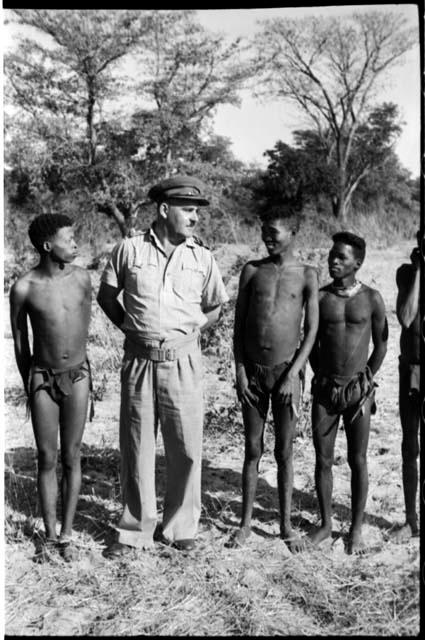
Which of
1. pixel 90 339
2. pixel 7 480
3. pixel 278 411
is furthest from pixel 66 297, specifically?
pixel 90 339

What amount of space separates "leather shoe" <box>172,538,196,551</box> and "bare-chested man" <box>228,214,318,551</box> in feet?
0.76

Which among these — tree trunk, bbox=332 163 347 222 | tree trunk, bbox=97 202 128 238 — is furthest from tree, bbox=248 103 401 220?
tree trunk, bbox=97 202 128 238

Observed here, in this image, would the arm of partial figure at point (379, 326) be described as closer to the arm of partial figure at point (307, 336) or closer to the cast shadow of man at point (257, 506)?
the arm of partial figure at point (307, 336)

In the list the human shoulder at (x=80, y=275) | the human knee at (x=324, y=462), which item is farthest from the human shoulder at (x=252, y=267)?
the human knee at (x=324, y=462)

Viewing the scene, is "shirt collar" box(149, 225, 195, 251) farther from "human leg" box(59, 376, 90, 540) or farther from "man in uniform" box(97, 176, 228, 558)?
"human leg" box(59, 376, 90, 540)

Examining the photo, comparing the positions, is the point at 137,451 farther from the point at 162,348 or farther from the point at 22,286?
the point at 22,286

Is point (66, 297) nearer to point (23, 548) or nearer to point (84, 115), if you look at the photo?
point (23, 548)

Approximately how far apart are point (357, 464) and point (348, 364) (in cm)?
54

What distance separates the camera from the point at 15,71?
12.1 metres

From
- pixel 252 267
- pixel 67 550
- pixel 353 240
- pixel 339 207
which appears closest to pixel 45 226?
pixel 252 267

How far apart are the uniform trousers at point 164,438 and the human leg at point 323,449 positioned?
2.04ft

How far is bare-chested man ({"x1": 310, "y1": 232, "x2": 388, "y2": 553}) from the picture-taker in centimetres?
344

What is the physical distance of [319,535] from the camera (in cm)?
359

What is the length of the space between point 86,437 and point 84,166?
9.14 metres
